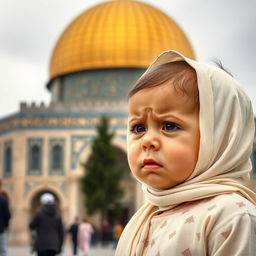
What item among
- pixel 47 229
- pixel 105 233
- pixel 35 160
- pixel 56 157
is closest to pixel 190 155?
pixel 47 229

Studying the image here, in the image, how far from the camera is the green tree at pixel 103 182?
30.7 meters

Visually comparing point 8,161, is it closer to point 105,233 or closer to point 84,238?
point 105,233

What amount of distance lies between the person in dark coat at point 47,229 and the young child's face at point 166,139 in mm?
6224

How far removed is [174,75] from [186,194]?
43 cm

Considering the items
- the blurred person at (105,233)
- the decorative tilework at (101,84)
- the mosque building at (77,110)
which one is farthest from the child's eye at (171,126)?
the decorative tilework at (101,84)

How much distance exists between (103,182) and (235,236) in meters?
29.1

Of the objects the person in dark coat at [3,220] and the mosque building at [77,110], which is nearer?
the person in dark coat at [3,220]

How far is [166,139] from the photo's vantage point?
231cm

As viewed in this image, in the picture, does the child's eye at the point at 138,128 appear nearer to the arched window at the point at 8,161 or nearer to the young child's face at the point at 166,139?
the young child's face at the point at 166,139

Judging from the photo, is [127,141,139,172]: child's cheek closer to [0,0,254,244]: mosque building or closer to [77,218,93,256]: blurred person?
[77,218,93,256]: blurred person

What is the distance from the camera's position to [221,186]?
2.23 meters

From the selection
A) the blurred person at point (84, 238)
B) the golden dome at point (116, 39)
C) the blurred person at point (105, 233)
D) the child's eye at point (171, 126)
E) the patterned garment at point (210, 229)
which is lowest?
the blurred person at point (105, 233)

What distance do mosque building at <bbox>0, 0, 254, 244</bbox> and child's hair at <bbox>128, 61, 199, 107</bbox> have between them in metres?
A: 32.1

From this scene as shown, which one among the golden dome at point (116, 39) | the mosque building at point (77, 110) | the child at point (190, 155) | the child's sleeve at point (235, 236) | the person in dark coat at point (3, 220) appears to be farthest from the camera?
the golden dome at point (116, 39)
